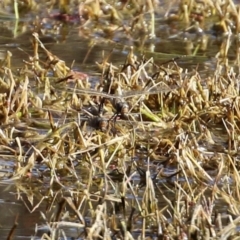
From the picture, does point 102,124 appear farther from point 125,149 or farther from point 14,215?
point 14,215

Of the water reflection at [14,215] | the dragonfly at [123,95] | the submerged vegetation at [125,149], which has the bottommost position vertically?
the water reflection at [14,215]

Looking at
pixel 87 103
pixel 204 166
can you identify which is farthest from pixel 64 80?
pixel 204 166

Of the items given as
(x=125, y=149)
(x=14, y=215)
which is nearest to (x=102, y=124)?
(x=125, y=149)

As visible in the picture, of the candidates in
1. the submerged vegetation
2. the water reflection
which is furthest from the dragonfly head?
the water reflection

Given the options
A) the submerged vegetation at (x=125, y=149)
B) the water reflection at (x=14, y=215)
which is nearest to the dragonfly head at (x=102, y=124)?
the submerged vegetation at (x=125, y=149)

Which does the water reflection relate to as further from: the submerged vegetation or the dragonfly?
the dragonfly

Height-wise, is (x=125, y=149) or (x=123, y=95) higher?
(x=123, y=95)

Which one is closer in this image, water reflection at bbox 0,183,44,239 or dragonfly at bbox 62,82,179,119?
water reflection at bbox 0,183,44,239

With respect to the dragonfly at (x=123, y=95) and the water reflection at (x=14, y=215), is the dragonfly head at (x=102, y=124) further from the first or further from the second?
the water reflection at (x=14, y=215)
